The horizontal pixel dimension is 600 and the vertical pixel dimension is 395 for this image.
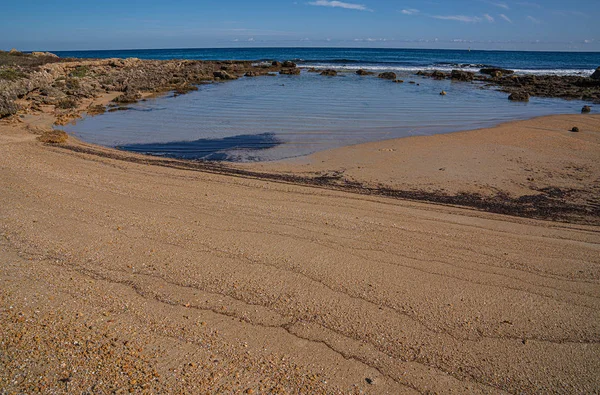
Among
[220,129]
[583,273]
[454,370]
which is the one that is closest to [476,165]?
[583,273]

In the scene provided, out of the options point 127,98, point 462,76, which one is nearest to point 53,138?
point 127,98

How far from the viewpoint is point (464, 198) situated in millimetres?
7602

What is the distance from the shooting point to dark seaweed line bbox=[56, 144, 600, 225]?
688 centimetres

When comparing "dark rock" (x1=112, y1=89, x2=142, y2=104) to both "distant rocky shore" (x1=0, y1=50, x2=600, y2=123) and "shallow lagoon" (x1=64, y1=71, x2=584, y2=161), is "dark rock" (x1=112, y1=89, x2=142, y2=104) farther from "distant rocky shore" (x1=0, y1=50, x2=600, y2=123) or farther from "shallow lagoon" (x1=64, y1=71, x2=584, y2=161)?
"shallow lagoon" (x1=64, y1=71, x2=584, y2=161)

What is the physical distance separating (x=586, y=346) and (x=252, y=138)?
1058 cm

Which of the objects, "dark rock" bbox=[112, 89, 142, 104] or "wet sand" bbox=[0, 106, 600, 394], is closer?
"wet sand" bbox=[0, 106, 600, 394]

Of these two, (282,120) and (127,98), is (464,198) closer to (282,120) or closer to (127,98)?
(282,120)

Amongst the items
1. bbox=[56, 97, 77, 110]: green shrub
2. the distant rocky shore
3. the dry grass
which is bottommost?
the dry grass

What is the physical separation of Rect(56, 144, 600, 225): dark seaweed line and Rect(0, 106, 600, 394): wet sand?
40 cm

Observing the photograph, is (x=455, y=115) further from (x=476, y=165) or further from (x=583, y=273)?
(x=583, y=273)

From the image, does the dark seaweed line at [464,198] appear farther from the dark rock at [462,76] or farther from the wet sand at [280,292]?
the dark rock at [462,76]

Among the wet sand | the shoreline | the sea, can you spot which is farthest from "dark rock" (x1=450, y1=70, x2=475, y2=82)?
the wet sand

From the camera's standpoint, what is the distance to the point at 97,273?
13.9ft

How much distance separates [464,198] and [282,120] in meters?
9.41
